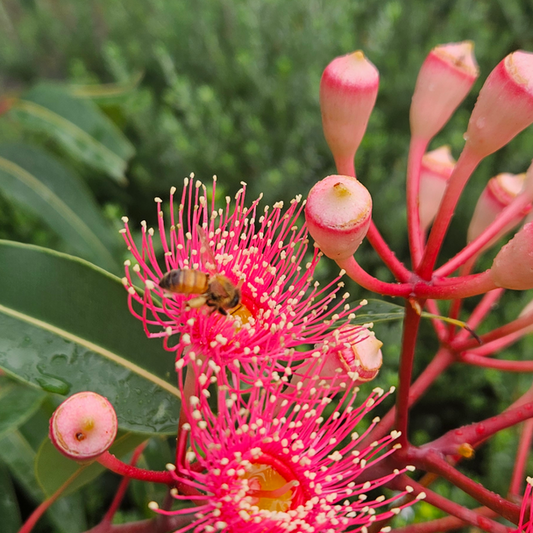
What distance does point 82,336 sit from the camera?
0.76 metres

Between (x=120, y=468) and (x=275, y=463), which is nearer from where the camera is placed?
(x=120, y=468)

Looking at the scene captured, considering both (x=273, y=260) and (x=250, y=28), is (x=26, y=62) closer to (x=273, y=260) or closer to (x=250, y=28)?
(x=250, y=28)

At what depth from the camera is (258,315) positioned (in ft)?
2.53

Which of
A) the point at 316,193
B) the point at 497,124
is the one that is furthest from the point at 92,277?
the point at 497,124

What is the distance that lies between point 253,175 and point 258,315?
1077 mm

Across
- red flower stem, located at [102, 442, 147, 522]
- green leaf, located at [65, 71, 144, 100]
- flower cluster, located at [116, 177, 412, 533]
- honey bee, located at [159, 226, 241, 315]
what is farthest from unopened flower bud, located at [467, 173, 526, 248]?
green leaf, located at [65, 71, 144, 100]

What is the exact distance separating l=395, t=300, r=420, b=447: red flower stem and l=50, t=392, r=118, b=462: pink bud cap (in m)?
0.33

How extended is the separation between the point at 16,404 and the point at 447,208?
29.4 inches

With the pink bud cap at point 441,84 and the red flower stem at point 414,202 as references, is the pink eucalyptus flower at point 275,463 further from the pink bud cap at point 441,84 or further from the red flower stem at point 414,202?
the pink bud cap at point 441,84

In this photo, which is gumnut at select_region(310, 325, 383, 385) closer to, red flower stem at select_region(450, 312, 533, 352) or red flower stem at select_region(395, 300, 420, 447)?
red flower stem at select_region(395, 300, 420, 447)

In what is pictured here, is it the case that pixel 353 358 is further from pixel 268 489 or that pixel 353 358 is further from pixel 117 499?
pixel 117 499

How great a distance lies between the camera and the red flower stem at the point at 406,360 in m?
0.61

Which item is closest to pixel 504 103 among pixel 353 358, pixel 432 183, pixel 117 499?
pixel 432 183

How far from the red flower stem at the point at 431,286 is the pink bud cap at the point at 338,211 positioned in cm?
5
